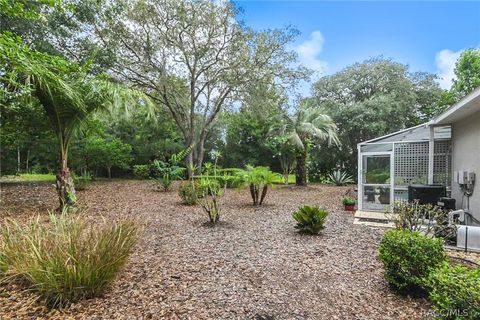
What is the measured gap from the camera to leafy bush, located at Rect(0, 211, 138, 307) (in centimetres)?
243

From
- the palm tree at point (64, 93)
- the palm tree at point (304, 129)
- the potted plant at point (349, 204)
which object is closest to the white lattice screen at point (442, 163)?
the potted plant at point (349, 204)

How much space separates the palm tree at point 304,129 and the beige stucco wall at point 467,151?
588 centimetres

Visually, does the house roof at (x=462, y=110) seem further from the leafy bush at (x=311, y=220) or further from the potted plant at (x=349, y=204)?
the leafy bush at (x=311, y=220)

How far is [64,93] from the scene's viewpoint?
17.1 ft

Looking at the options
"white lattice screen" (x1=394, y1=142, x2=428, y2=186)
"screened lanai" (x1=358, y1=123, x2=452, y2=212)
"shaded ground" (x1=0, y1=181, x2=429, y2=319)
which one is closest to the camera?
"shaded ground" (x1=0, y1=181, x2=429, y2=319)

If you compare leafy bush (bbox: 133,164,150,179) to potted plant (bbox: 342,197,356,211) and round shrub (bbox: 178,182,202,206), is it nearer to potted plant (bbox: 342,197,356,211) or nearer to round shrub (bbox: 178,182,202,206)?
round shrub (bbox: 178,182,202,206)

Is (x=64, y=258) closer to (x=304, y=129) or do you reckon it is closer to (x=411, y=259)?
(x=411, y=259)

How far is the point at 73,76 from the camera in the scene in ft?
18.9

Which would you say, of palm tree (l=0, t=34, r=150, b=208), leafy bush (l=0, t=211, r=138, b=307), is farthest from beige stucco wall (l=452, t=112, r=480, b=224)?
palm tree (l=0, t=34, r=150, b=208)

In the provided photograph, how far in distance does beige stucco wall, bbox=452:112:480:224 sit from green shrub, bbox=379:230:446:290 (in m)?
3.86

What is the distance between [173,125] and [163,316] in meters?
14.6

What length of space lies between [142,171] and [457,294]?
574 inches

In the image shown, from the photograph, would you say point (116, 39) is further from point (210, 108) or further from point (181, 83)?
point (210, 108)

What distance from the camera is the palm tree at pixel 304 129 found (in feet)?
40.0
